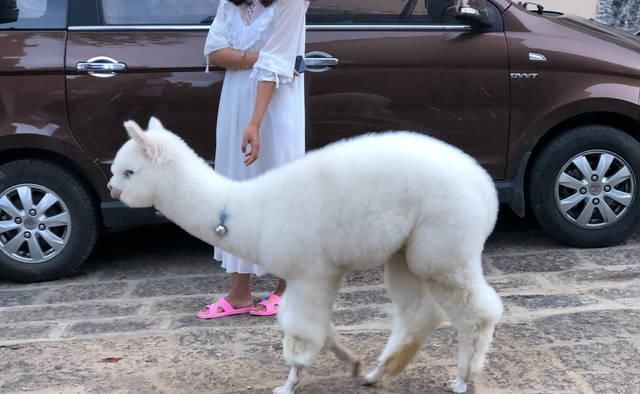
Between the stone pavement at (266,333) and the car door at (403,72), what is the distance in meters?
1.01

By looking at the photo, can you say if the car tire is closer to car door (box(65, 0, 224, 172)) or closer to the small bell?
car door (box(65, 0, 224, 172))

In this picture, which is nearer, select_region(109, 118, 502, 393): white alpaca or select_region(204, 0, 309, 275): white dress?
select_region(109, 118, 502, 393): white alpaca

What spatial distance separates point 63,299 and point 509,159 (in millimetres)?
3125

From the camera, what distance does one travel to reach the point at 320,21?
498 cm

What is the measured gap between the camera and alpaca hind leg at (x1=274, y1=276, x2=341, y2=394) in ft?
9.67

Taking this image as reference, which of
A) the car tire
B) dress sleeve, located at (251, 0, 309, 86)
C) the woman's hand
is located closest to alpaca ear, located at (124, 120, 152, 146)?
the woman's hand

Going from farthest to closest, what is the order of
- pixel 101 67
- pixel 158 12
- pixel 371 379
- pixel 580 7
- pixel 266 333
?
pixel 580 7 < pixel 158 12 < pixel 101 67 < pixel 266 333 < pixel 371 379

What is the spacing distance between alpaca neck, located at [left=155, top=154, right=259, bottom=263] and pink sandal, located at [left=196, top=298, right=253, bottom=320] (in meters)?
1.23

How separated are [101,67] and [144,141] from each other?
6.80 ft

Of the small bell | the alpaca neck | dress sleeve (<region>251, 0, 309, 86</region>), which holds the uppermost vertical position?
dress sleeve (<region>251, 0, 309, 86</region>)

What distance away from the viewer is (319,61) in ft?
16.0

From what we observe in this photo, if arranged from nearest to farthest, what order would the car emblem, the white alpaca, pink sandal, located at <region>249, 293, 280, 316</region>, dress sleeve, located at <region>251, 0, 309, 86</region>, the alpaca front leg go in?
the white alpaca
the alpaca front leg
dress sleeve, located at <region>251, 0, 309, 86</region>
pink sandal, located at <region>249, 293, 280, 316</region>
the car emblem

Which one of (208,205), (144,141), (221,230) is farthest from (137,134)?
(221,230)

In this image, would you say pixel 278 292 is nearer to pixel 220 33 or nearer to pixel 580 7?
pixel 220 33
